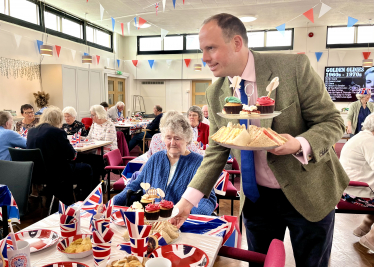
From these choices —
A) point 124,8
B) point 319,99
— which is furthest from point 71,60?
point 319,99

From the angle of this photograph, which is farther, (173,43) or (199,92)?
(199,92)

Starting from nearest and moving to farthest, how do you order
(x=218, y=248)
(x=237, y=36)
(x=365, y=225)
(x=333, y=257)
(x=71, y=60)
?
1. (x=237, y=36)
2. (x=218, y=248)
3. (x=333, y=257)
4. (x=365, y=225)
5. (x=71, y=60)

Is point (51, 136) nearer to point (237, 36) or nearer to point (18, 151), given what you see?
point (18, 151)

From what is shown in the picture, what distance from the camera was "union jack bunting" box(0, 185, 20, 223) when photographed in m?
2.21

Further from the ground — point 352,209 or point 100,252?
point 100,252

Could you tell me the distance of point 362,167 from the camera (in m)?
2.73

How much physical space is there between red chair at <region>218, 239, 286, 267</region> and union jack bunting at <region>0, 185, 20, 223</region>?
1832 millimetres

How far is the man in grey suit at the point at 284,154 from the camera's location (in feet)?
3.41

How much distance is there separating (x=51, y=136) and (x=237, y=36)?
9.74 ft

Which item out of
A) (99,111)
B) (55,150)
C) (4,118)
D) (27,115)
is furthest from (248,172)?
(27,115)

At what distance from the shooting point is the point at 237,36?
107 centimetres

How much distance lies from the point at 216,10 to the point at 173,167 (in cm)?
703

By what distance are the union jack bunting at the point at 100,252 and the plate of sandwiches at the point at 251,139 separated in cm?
52

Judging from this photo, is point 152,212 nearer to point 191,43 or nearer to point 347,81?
point 191,43
